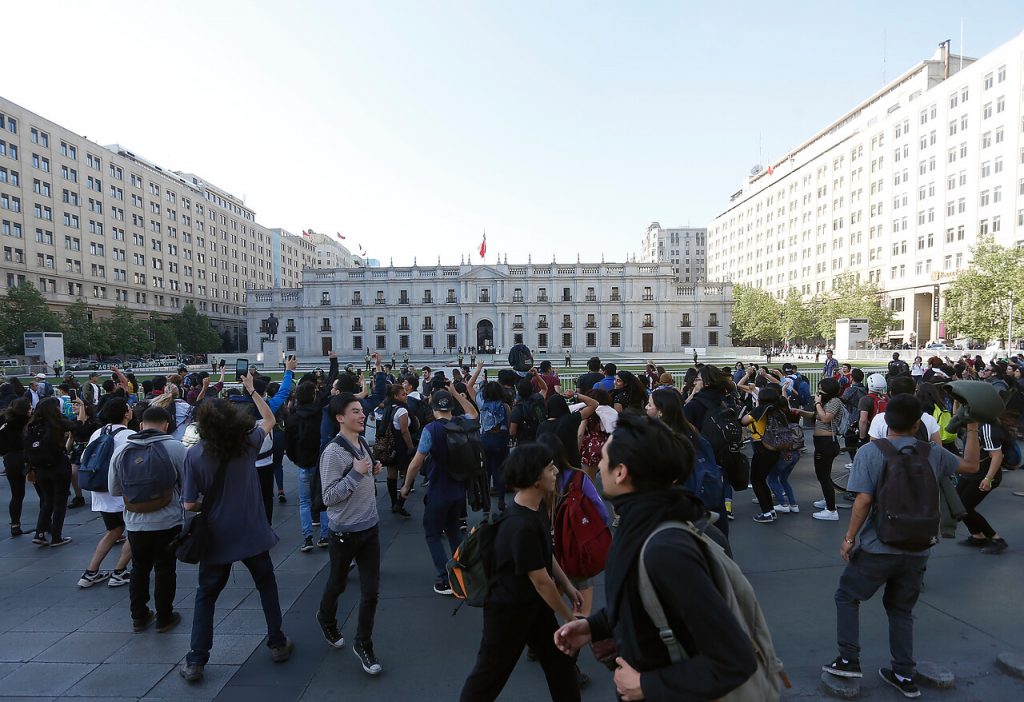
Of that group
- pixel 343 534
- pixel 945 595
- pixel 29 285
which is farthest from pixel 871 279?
pixel 29 285

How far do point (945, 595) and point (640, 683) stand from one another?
4.82 meters

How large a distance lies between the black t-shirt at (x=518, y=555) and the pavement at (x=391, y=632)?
136 cm

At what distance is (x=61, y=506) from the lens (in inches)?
248

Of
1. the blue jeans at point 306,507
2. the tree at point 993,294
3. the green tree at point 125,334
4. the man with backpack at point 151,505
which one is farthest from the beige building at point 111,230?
the tree at point 993,294

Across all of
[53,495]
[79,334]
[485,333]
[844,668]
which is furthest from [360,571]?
[485,333]

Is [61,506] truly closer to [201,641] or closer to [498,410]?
[201,641]

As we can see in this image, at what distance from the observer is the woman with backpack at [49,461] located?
593cm

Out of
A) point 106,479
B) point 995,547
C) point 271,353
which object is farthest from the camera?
point 271,353

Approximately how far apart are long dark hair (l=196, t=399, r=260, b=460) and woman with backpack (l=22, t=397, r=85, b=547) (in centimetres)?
383

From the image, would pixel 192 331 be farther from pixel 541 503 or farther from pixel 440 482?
pixel 541 503

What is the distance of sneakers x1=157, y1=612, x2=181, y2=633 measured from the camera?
4371 mm

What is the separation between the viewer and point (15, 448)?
257 inches

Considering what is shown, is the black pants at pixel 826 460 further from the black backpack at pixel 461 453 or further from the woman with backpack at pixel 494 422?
the black backpack at pixel 461 453

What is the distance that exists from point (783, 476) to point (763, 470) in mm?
528
